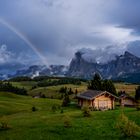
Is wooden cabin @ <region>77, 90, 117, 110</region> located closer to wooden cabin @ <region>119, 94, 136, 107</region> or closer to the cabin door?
the cabin door

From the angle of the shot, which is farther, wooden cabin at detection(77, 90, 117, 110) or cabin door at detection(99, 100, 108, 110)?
cabin door at detection(99, 100, 108, 110)

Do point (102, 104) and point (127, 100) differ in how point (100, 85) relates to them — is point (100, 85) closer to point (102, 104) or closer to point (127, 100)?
point (127, 100)

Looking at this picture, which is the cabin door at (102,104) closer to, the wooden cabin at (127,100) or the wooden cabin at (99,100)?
the wooden cabin at (99,100)

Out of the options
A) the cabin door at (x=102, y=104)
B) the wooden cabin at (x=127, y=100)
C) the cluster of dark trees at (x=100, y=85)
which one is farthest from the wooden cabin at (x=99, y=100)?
the cluster of dark trees at (x=100, y=85)

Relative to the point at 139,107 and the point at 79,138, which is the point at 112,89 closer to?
the point at 139,107

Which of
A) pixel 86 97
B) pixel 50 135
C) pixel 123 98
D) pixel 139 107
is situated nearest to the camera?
pixel 50 135

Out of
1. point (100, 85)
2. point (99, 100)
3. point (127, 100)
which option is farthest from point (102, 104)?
point (100, 85)

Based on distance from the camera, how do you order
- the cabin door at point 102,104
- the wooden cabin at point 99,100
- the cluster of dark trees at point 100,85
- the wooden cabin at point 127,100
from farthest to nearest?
the cluster of dark trees at point 100,85
the wooden cabin at point 127,100
the cabin door at point 102,104
the wooden cabin at point 99,100

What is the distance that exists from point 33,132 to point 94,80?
97.6m

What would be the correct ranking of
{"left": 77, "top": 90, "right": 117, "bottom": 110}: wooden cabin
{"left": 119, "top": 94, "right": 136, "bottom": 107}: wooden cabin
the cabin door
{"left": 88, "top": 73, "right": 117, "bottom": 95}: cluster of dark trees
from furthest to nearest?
{"left": 88, "top": 73, "right": 117, "bottom": 95}: cluster of dark trees → {"left": 119, "top": 94, "right": 136, "bottom": 107}: wooden cabin → the cabin door → {"left": 77, "top": 90, "right": 117, "bottom": 110}: wooden cabin

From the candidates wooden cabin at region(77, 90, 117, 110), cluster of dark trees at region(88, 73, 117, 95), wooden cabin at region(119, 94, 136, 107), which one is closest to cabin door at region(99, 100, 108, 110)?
wooden cabin at region(77, 90, 117, 110)

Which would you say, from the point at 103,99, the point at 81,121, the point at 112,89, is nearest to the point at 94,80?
the point at 112,89

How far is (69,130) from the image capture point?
4847cm

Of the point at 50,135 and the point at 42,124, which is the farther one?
the point at 42,124
